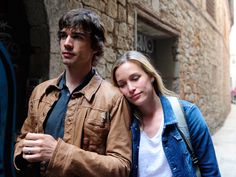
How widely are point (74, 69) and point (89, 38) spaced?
16 centimetres

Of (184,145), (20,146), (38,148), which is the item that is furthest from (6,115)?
(184,145)

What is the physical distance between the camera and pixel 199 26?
7.06 m

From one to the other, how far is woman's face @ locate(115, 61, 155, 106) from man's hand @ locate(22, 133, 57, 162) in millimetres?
460

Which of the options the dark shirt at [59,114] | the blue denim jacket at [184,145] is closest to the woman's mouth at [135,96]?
the blue denim jacket at [184,145]

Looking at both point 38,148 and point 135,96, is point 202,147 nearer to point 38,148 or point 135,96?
point 135,96

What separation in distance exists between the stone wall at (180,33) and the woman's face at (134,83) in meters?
0.87

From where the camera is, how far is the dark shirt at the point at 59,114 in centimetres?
131

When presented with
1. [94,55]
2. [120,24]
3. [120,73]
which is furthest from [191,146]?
[120,24]

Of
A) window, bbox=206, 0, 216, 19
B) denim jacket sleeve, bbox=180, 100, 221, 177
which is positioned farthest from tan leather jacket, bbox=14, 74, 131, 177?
window, bbox=206, 0, 216, 19

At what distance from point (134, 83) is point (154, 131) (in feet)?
0.85

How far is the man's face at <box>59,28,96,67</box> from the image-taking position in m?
1.34

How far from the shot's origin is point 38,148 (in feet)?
3.74

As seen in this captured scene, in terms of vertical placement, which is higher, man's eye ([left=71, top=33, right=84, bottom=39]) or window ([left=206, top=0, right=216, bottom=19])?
window ([left=206, top=0, right=216, bottom=19])

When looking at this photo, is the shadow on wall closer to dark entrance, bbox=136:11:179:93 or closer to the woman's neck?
the woman's neck
